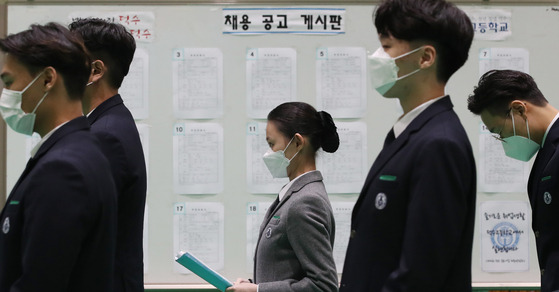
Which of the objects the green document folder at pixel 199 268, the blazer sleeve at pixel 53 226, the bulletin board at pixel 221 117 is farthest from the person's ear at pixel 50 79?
the bulletin board at pixel 221 117

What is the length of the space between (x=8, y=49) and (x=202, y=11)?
168cm

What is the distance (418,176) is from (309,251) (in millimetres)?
727

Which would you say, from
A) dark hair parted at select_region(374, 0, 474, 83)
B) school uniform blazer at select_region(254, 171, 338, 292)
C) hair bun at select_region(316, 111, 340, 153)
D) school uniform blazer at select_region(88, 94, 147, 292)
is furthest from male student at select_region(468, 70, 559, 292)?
school uniform blazer at select_region(88, 94, 147, 292)

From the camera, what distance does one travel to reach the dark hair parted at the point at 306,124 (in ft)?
7.75

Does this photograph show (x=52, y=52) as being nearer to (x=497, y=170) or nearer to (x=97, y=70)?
(x=97, y=70)

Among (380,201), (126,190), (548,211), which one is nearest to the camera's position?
(380,201)

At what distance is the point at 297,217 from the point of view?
2.14 m

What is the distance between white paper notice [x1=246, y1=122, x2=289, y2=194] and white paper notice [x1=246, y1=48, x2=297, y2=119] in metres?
0.07

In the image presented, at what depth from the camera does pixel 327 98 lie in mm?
3184

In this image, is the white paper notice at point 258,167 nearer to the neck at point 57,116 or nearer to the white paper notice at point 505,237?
the white paper notice at point 505,237

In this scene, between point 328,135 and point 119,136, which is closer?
point 119,136

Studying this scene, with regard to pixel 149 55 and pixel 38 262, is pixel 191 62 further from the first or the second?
pixel 38 262

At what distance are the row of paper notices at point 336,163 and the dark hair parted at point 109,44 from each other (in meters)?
1.11

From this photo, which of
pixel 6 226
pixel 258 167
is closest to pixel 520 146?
pixel 258 167
